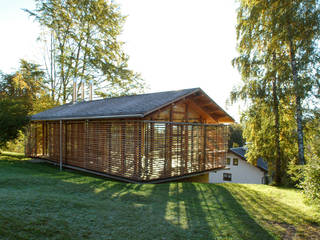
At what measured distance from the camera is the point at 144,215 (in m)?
5.13

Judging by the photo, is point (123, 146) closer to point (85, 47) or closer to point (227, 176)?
point (85, 47)

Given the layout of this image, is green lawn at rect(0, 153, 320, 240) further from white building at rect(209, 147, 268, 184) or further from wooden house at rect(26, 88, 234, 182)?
white building at rect(209, 147, 268, 184)

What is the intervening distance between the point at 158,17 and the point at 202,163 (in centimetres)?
991

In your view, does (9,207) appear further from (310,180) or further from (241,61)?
(241,61)

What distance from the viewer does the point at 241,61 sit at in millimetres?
12234

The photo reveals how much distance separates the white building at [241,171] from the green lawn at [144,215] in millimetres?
19774

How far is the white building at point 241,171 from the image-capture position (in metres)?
26.1

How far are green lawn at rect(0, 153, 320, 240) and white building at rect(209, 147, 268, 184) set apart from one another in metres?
19.8

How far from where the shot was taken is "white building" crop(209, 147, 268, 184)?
85.7 ft

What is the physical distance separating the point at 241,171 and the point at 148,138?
71.4 feet

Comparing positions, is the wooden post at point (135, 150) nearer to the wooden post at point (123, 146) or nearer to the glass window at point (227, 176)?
the wooden post at point (123, 146)

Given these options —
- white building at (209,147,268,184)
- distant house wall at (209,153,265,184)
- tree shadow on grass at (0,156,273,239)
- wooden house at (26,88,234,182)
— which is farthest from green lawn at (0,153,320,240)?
distant house wall at (209,153,265,184)

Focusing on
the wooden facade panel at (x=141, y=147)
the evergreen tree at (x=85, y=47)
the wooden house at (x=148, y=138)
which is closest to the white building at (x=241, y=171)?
the evergreen tree at (x=85, y=47)

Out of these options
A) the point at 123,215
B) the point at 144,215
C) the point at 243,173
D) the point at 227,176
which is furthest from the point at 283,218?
the point at 227,176
